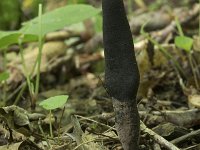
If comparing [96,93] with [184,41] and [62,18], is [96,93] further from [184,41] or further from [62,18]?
[184,41]

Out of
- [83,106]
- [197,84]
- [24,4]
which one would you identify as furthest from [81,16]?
[24,4]

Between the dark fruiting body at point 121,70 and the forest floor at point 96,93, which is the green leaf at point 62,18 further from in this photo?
the dark fruiting body at point 121,70

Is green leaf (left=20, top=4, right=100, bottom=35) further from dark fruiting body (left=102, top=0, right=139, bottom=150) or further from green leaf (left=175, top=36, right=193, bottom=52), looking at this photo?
dark fruiting body (left=102, top=0, right=139, bottom=150)

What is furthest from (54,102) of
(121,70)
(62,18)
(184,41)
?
(184,41)

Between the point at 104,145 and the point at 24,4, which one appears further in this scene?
the point at 24,4

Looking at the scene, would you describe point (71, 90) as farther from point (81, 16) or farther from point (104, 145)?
point (104, 145)

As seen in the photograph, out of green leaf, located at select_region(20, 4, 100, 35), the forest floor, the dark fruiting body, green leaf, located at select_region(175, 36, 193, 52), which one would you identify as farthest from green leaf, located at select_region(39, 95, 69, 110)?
green leaf, located at select_region(175, 36, 193, 52)
